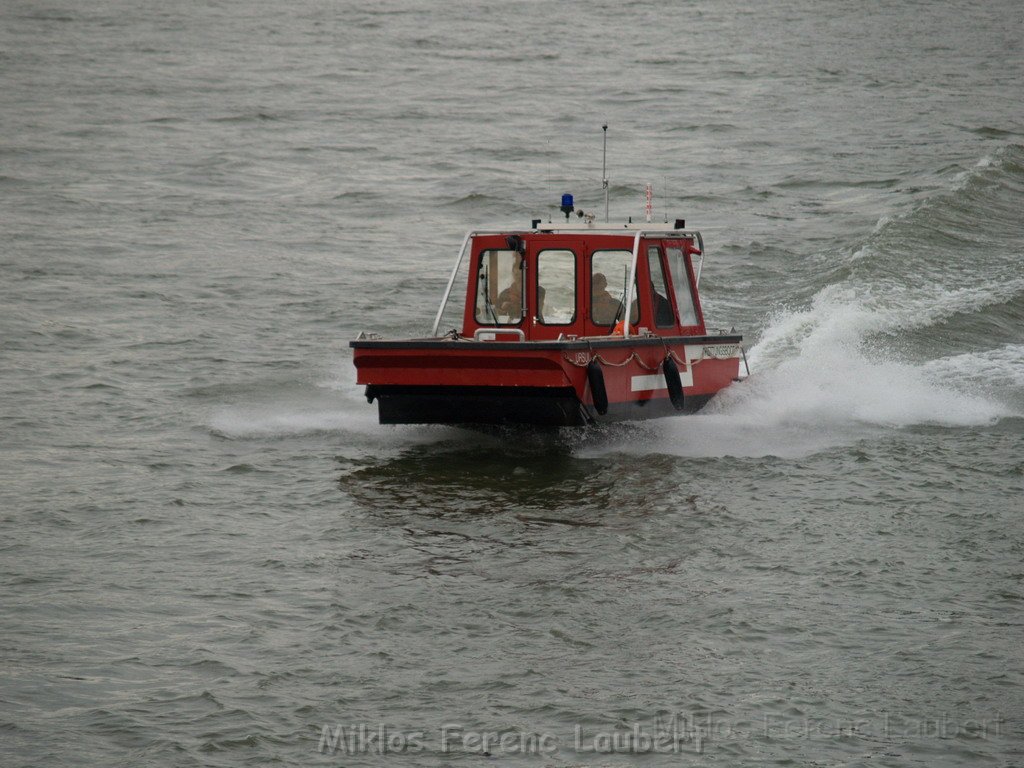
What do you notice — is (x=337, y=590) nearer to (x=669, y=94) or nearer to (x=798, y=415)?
(x=798, y=415)

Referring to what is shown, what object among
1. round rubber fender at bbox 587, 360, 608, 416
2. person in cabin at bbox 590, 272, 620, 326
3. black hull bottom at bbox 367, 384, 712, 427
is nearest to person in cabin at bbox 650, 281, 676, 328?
person in cabin at bbox 590, 272, 620, 326

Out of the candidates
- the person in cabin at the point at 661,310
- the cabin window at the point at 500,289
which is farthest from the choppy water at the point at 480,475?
the cabin window at the point at 500,289

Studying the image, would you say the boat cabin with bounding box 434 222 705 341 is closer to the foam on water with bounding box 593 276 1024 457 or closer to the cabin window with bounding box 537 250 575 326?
the cabin window with bounding box 537 250 575 326

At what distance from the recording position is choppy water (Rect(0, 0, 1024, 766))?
7602 mm

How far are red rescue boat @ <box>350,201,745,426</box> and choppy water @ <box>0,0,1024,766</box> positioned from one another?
1.63 ft

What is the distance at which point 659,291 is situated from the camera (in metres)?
13.5

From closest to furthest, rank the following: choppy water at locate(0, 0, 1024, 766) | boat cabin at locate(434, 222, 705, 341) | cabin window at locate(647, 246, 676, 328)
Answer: choppy water at locate(0, 0, 1024, 766) < boat cabin at locate(434, 222, 705, 341) < cabin window at locate(647, 246, 676, 328)

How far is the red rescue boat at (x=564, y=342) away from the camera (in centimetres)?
1210

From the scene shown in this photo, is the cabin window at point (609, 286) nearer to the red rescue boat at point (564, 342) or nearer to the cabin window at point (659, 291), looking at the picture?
the red rescue boat at point (564, 342)

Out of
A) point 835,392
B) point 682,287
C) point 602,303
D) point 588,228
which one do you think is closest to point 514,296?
point 602,303

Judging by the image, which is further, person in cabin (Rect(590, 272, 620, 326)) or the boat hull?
person in cabin (Rect(590, 272, 620, 326))

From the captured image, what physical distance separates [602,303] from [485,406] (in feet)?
5.25

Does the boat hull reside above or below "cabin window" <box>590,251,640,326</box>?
below

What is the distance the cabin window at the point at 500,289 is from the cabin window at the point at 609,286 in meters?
0.65
